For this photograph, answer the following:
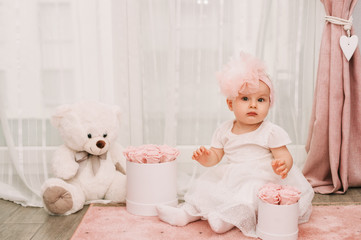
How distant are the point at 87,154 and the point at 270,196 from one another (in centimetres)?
85

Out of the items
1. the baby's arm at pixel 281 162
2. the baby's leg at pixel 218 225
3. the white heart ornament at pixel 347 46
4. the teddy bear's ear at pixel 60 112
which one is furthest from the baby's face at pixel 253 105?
the teddy bear's ear at pixel 60 112

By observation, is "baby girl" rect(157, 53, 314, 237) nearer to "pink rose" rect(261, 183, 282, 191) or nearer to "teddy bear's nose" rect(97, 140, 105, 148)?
"pink rose" rect(261, 183, 282, 191)

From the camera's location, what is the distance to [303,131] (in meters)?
2.14

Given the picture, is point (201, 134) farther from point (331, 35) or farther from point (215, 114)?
point (331, 35)

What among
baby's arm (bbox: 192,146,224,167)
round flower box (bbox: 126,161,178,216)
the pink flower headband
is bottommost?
round flower box (bbox: 126,161,178,216)

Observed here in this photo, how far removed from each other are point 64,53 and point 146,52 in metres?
0.40

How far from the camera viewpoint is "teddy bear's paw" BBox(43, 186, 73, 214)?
1.62 meters

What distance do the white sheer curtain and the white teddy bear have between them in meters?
0.26

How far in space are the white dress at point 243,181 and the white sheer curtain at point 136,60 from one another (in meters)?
0.46

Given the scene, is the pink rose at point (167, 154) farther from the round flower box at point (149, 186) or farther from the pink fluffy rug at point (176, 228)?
the pink fluffy rug at point (176, 228)

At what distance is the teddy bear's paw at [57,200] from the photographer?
1619 mm

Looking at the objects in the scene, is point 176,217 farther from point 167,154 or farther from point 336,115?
point 336,115

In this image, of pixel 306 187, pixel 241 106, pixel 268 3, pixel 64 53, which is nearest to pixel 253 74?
pixel 241 106

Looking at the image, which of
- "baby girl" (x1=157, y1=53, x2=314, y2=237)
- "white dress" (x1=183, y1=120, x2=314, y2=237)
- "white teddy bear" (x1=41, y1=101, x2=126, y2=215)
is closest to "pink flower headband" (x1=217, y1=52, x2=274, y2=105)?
"baby girl" (x1=157, y1=53, x2=314, y2=237)
